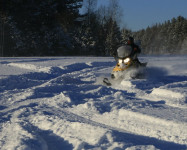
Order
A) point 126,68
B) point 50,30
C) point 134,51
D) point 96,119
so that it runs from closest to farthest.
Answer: point 96,119 < point 126,68 < point 134,51 < point 50,30

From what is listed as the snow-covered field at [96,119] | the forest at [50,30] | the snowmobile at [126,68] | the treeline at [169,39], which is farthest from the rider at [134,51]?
the treeline at [169,39]

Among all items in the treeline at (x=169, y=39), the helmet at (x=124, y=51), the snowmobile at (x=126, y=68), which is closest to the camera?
the snowmobile at (x=126, y=68)

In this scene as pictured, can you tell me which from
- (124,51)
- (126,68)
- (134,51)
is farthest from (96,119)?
(134,51)

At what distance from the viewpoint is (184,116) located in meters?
3.83

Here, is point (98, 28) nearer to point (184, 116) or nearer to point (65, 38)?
point (65, 38)

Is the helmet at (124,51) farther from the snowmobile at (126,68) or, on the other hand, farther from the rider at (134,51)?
the rider at (134,51)

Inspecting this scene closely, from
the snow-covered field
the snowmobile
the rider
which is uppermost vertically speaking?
the rider

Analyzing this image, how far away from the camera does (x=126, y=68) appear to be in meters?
7.58

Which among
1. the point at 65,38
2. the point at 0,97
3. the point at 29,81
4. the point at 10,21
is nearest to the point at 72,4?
the point at 65,38

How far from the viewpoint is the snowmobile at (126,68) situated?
7.51m

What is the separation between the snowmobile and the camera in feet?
24.6

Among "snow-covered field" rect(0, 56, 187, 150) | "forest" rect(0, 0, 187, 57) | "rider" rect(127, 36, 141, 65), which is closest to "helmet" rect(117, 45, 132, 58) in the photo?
"rider" rect(127, 36, 141, 65)

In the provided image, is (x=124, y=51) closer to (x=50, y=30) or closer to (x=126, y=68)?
(x=126, y=68)

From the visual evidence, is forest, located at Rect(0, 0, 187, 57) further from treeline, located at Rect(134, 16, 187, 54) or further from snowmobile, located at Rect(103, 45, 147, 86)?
treeline, located at Rect(134, 16, 187, 54)
